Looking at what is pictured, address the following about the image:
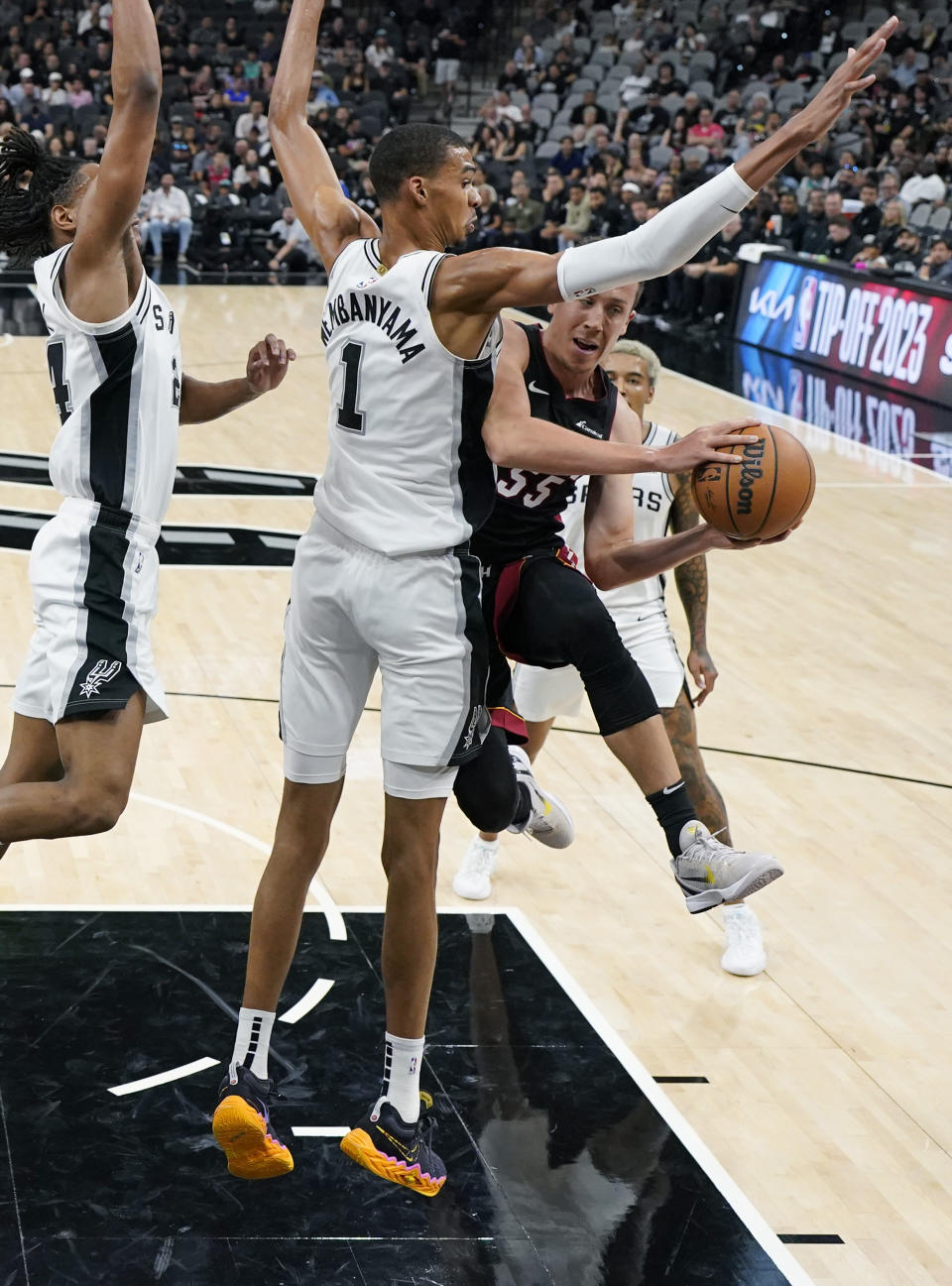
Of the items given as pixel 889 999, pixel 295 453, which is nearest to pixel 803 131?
pixel 889 999

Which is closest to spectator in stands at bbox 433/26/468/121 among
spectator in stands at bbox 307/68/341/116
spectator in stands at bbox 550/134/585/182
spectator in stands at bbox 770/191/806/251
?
spectator in stands at bbox 307/68/341/116

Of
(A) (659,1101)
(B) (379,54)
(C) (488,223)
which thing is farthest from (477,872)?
(B) (379,54)

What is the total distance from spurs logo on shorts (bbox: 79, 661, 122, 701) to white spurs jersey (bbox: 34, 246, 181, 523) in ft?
1.29

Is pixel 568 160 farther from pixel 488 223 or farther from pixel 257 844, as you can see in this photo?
pixel 257 844

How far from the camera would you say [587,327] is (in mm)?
4125

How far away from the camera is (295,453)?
11.7 m

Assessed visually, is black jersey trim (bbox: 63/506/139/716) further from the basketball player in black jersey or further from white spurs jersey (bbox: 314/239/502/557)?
the basketball player in black jersey

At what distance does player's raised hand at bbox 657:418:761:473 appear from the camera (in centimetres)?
343

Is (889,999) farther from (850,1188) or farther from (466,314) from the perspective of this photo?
(466,314)

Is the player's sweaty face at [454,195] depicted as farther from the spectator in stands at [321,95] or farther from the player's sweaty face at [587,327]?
the spectator in stands at [321,95]

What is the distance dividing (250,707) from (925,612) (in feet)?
12.4

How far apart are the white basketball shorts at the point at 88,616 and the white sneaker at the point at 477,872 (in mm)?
1681

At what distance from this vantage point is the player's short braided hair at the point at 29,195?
4.12 m

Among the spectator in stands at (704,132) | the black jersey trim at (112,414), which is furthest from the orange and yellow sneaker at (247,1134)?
the spectator in stands at (704,132)
